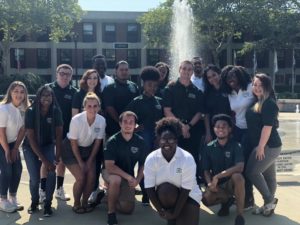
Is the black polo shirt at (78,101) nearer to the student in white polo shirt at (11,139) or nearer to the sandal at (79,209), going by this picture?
the student in white polo shirt at (11,139)

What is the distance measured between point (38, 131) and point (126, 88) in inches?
60.3

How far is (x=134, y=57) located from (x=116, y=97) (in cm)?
4483

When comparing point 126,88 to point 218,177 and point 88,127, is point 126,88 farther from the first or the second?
point 218,177

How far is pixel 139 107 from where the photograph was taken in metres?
6.28

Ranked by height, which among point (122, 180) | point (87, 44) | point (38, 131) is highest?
point (87, 44)

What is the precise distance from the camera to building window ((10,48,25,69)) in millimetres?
49091

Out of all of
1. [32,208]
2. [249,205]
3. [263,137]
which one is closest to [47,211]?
[32,208]

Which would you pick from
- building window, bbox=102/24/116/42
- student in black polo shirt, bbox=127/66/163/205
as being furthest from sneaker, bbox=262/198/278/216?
building window, bbox=102/24/116/42

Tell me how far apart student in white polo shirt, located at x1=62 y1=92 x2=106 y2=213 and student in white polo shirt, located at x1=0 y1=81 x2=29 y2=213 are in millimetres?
647

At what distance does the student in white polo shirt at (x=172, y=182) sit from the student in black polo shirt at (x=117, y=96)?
173 centimetres

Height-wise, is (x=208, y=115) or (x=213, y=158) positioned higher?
(x=208, y=115)

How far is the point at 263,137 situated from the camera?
5605 mm

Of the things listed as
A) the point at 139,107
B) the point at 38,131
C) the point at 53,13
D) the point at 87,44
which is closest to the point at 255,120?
the point at 139,107

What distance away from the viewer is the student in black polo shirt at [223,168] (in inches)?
211
